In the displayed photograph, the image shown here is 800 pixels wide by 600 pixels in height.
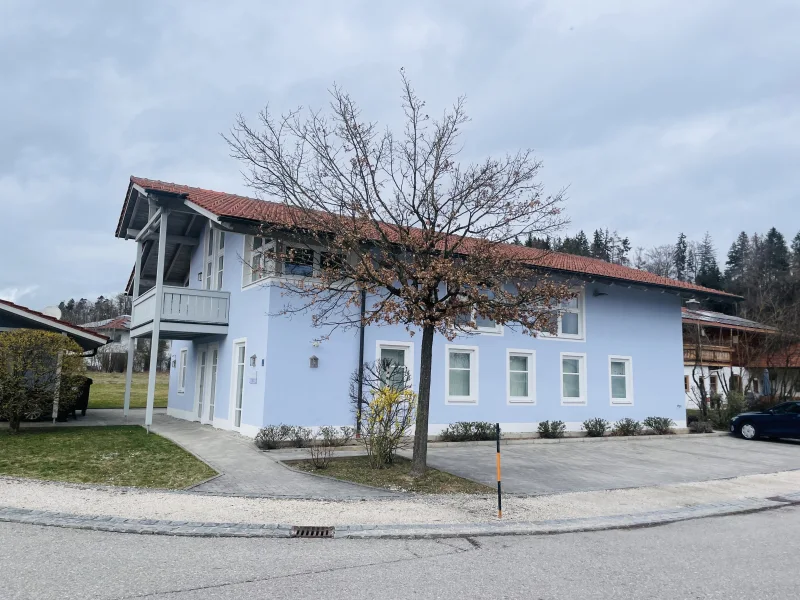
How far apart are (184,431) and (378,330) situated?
595 cm

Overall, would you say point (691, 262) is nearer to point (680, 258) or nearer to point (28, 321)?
point (680, 258)

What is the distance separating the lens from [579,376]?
63.1 feet

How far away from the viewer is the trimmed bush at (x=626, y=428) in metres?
19.0

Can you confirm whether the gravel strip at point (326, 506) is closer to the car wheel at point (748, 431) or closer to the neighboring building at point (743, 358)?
the car wheel at point (748, 431)

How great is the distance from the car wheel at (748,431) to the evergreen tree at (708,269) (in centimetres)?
4544

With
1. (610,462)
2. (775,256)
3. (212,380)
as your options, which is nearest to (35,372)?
(212,380)

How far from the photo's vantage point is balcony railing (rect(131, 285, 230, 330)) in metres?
16.5

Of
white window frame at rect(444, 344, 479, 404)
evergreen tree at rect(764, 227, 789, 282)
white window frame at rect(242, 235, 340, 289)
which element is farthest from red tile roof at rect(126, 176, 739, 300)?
evergreen tree at rect(764, 227, 789, 282)

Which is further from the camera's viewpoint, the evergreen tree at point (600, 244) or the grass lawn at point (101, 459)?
the evergreen tree at point (600, 244)

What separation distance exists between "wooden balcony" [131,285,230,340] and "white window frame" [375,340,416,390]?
461 centimetres

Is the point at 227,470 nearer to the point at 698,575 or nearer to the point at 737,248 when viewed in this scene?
the point at 698,575

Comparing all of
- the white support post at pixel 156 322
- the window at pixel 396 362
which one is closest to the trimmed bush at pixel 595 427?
the window at pixel 396 362

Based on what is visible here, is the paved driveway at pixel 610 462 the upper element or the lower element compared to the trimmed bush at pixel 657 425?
lower

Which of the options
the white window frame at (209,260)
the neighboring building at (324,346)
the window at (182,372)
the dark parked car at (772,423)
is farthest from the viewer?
the window at (182,372)
